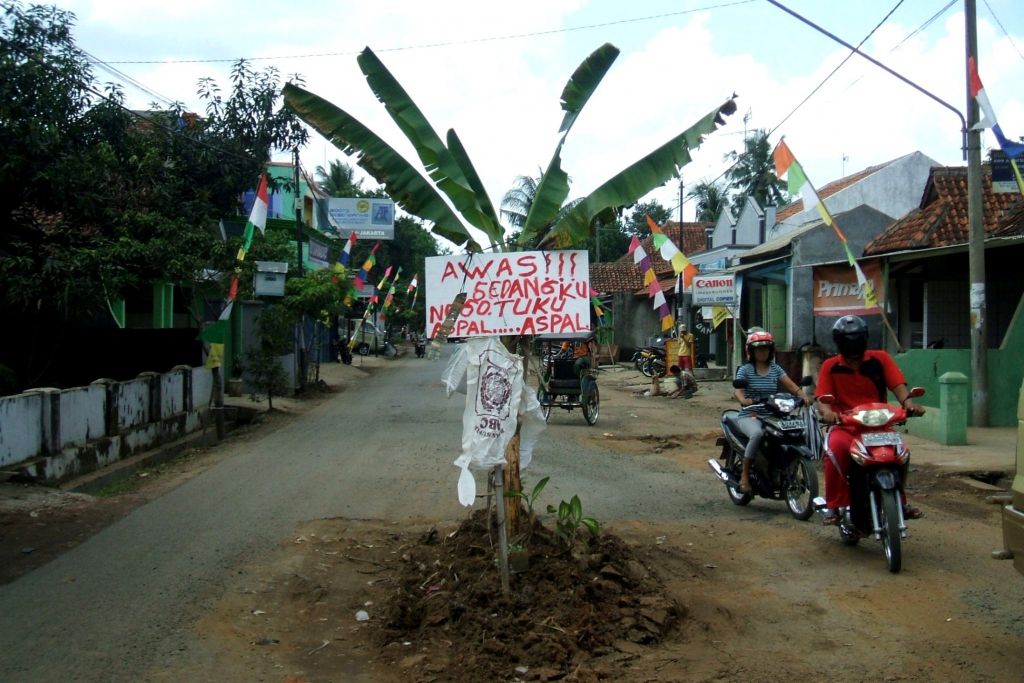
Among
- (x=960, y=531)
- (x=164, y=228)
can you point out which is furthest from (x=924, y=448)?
(x=164, y=228)

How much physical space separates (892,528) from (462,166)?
3830 millimetres

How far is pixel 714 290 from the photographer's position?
2319 centimetres

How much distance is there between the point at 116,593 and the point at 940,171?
19627mm

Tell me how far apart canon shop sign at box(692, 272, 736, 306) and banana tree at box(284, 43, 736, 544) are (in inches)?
661

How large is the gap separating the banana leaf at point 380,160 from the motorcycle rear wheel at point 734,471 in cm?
397

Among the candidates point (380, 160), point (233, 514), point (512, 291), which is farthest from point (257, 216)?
point (512, 291)

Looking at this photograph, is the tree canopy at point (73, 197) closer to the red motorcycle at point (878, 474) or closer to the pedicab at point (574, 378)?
the pedicab at point (574, 378)

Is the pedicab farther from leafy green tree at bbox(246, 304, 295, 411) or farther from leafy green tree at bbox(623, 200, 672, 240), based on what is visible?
leafy green tree at bbox(623, 200, 672, 240)

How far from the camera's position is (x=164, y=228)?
589 inches

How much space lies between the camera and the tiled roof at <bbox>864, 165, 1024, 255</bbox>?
18.0 m

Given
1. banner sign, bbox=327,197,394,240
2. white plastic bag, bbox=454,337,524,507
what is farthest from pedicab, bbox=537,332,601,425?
banner sign, bbox=327,197,394,240

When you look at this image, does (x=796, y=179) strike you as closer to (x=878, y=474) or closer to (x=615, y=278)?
(x=878, y=474)

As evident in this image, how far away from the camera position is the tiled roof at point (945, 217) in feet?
58.9

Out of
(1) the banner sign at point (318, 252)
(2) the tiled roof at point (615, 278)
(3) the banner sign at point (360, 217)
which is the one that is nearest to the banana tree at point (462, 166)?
(1) the banner sign at point (318, 252)
